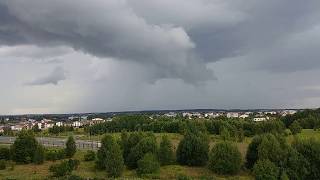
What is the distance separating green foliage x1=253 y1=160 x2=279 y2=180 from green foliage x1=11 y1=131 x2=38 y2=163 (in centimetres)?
4534

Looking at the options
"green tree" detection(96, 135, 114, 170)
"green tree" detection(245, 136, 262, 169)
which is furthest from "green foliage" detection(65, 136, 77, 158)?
"green tree" detection(245, 136, 262, 169)

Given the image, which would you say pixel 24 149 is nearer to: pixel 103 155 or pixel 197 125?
pixel 103 155

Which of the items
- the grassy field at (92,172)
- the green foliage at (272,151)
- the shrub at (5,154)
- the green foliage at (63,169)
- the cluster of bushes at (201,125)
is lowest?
the grassy field at (92,172)

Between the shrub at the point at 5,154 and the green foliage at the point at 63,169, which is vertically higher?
the shrub at the point at 5,154

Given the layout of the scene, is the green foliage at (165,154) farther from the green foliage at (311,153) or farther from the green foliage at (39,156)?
the green foliage at (39,156)

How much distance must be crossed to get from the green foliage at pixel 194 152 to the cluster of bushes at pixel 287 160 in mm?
9274

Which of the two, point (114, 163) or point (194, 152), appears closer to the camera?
point (114, 163)

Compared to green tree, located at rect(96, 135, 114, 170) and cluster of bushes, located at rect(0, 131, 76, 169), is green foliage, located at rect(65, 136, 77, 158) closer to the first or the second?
cluster of bushes, located at rect(0, 131, 76, 169)

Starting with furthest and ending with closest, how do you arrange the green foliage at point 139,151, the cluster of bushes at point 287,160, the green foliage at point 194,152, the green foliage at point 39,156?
the green foliage at point 39,156 < the green foliage at point 194,152 < the green foliage at point 139,151 < the cluster of bushes at point 287,160

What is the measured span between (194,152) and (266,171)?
20.6 metres

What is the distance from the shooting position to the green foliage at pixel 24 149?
92875 millimetres

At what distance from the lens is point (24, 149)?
93.2 metres

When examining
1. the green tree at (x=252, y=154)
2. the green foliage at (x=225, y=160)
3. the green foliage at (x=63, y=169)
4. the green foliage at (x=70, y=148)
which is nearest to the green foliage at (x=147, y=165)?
the green foliage at (x=225, y=160)

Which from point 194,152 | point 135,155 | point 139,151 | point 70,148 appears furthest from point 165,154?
point 70,148
